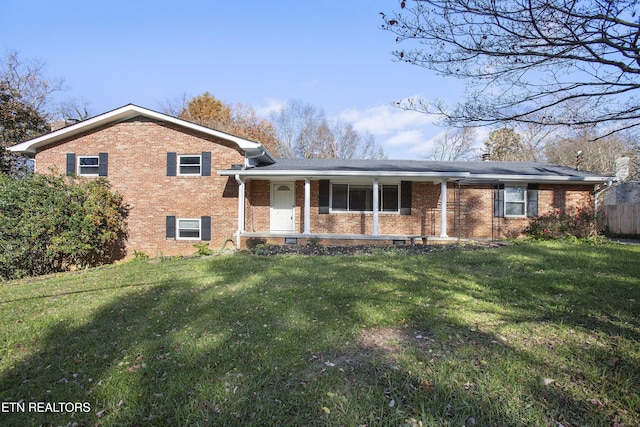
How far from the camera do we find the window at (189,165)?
503 inches

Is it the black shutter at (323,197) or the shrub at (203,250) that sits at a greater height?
the black shutter at (323,197)

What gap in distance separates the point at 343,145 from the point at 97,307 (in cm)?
2987

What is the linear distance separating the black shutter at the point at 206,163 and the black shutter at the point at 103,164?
144 inches

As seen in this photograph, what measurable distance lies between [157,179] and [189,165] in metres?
1.29

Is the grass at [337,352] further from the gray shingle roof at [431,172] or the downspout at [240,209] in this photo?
the gray shingle roof at [431,172]

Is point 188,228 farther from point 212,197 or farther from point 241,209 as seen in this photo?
point 241,209

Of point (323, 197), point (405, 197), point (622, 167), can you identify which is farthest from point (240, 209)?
point (622, 167)

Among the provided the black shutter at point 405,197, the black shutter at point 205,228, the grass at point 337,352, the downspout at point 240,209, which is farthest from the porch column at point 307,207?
the grass at point 337,352

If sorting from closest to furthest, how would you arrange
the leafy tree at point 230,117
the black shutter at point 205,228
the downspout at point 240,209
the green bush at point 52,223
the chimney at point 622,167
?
the green bush at point 52,223
the downspout at point 240,209
the black shutter at point 205,228
the chimney at point 622,167
the leafy tree at point 230,117

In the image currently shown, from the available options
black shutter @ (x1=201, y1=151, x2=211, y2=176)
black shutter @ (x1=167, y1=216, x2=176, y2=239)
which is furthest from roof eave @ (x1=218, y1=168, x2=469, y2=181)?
black shutter @ (x1=167, y1=216, x2=176, y2=239)

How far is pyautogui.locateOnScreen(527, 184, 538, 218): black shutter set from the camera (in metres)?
13.3

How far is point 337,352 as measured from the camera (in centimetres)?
324

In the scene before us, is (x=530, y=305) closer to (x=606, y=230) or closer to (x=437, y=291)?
(x=437, y=291)

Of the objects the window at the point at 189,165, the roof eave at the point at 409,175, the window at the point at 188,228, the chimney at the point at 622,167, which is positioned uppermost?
the chimney at the point at 622,167
